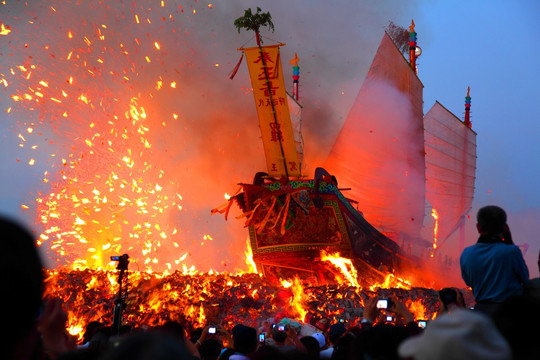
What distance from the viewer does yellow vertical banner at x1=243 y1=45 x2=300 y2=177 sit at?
1641 centimetres

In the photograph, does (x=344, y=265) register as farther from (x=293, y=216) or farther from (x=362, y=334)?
(x=362, y=334)

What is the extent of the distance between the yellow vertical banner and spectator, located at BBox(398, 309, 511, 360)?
15139mm

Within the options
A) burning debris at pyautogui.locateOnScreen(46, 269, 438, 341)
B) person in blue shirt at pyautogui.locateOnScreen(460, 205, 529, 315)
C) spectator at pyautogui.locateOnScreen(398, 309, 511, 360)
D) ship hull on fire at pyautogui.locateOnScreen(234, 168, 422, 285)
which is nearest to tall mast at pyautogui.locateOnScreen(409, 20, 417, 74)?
ship hull on fire at pyautogui.locateOnScreen(234, 168, 422, 285)

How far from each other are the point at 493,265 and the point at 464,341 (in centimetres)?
215

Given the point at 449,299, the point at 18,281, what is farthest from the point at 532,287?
the point at 18,281

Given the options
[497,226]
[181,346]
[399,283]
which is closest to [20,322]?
[181,346]

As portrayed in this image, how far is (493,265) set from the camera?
358 cm

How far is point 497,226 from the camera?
3619 millimetres

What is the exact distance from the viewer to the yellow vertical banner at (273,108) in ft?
53.8

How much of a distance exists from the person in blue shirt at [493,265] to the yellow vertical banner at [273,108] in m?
13.2

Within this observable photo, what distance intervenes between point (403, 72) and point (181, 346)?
1014 inches

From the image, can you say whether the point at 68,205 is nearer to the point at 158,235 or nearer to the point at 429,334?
the point at 158,235

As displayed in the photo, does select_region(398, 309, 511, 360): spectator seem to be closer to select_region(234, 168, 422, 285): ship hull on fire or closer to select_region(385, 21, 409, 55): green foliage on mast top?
select_region(234, 168, 422, 285): ship hull on fire

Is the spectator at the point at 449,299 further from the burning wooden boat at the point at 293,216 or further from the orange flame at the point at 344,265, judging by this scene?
the orange flame at the point at 344,265
